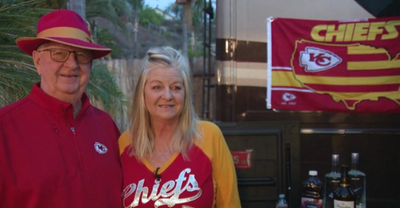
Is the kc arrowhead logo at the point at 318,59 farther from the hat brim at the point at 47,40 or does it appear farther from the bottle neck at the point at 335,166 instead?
the hat brim at the point at 47,40

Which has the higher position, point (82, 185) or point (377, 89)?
point (377, 89)

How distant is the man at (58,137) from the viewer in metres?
2.15

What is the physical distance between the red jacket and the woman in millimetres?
199

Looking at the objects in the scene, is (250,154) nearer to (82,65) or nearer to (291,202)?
(291,202)

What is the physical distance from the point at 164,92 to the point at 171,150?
0.33 meters

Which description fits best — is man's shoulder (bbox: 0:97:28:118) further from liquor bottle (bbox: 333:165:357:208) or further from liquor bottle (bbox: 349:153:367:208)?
Answer: liquor bottle (bbox: 349:153:367:208)

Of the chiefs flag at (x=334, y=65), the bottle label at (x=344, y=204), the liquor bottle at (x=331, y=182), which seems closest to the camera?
the bottle label at (x=344, y=204)

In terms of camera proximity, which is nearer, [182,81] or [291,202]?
[182,81]

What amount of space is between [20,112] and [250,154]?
202 cm

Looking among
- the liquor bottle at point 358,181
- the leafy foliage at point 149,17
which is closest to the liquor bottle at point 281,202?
the liquor bottle at point 358,181

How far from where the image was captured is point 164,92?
8.89 feet

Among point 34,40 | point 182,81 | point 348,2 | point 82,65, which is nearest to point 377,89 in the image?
point 348,2

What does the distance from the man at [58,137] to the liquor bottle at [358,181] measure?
5.88 feet

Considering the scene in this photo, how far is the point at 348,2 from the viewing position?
154 inches
